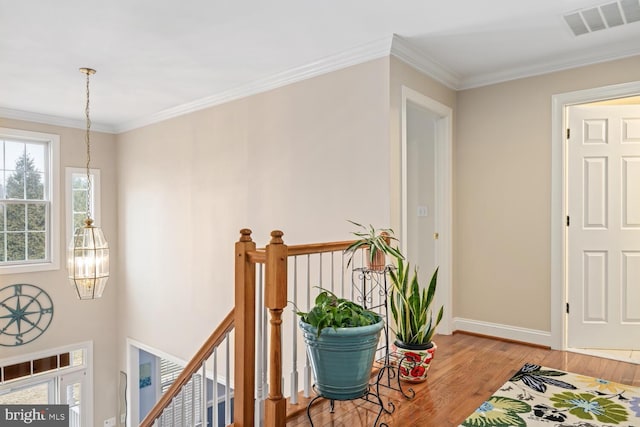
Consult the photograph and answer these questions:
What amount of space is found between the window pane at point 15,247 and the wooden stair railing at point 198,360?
135 inches

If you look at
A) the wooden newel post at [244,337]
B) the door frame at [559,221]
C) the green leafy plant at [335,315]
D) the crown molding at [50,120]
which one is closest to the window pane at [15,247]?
the crown molding at [50,120]

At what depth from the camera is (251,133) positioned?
4137 mm

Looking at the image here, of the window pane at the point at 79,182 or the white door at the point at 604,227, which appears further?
the window pane at the point at 79,182

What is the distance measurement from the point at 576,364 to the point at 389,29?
2818mm

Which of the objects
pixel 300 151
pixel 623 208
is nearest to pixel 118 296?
pixel 300 151

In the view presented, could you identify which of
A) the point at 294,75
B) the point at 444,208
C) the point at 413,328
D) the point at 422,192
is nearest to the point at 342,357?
the point at 413,328

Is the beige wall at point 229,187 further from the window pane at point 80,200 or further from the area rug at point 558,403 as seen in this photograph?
the area rug at point 558,403

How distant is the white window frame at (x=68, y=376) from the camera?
5164 mm

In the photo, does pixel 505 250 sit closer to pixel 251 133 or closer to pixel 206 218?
pixel 251 133

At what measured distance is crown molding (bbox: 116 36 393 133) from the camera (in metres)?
3.14

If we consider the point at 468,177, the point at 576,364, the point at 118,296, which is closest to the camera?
the point at 576,364

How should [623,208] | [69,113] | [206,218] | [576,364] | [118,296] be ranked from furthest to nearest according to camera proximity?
1. [118,296]
2. [69,113]
3. [206,218]
4. [623,208]
5. [576,364]

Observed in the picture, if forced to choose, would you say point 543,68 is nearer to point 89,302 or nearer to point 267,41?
point 267,41

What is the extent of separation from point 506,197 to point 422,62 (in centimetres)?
139
